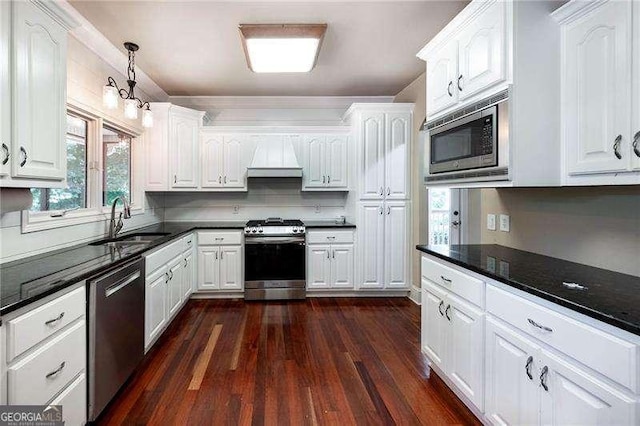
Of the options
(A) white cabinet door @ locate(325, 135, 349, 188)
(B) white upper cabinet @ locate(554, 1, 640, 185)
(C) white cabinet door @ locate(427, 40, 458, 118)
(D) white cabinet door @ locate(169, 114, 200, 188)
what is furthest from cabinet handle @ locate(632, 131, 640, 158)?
(D) white cabinet door @ locate(169, 114, 200, 188)

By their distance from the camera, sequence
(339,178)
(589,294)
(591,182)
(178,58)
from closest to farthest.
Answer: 1. (589,294)
2. (591,182)
3. (178,58)
4. (339,178)

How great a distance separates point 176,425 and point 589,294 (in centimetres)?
217

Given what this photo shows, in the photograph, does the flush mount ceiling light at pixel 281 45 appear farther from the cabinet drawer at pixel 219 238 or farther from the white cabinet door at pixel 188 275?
the white cabinet door at pixel 188 275

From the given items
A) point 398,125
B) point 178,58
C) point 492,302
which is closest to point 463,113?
point 492,302

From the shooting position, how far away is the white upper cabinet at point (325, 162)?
4.58m

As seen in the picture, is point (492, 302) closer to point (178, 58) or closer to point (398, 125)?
point (398, 125)

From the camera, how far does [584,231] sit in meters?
1.93

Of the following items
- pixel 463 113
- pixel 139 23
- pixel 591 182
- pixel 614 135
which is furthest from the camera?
pixel 139 23

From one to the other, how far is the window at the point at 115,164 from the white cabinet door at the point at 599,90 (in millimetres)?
3737

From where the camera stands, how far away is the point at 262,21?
269cm

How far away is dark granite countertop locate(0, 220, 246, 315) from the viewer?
1.40 m

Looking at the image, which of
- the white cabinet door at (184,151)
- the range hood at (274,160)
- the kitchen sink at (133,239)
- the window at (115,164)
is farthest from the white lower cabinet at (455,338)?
the white cabinet door at (184,151)

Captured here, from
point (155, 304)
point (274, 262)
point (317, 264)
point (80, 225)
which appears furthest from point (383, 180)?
point (80, 225)

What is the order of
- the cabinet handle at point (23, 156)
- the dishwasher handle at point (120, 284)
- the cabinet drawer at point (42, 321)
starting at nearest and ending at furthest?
the cabinet drawer at point (42, 321) → the cabinet handle at point (23, 156) → the dishwasher handle at point (120, 284)
